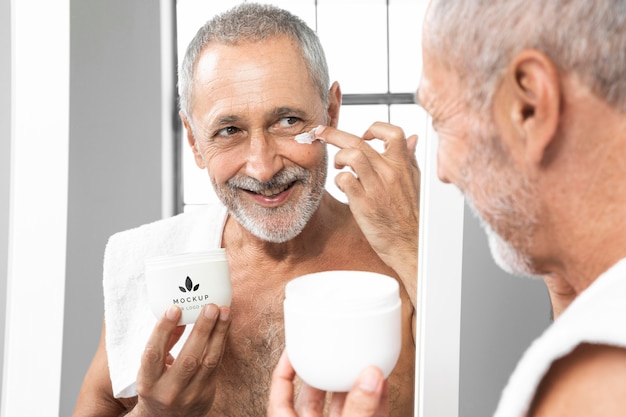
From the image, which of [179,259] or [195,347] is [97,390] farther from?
[179,259]

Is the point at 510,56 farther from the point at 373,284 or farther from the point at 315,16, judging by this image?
the point at 315,16

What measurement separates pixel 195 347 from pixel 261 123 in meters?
0.25

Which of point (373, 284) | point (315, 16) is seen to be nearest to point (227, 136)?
point (315, 16)

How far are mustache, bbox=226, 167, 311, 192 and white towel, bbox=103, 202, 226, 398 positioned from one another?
0.19 feet

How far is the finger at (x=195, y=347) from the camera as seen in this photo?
0.64 m

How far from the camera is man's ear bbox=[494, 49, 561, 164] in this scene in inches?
12.9

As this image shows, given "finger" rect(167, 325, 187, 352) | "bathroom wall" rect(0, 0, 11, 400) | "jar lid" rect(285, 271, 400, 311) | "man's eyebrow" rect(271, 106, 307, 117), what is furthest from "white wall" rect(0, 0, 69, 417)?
"jar lid" rect(285, 271, 400, 311)

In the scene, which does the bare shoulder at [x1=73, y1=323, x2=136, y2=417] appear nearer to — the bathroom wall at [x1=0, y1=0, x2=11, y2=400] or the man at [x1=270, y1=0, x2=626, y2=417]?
the bathroom wall at [x1=0, y1=0, x2=11, y2=400]

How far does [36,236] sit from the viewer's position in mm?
677

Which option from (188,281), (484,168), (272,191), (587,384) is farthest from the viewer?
(272,191)

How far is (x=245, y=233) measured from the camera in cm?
76

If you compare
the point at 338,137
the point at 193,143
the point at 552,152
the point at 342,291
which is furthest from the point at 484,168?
the point at 193,143

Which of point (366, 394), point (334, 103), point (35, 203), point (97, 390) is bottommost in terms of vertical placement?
point (97, 390)

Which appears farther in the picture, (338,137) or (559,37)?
(338,137)
